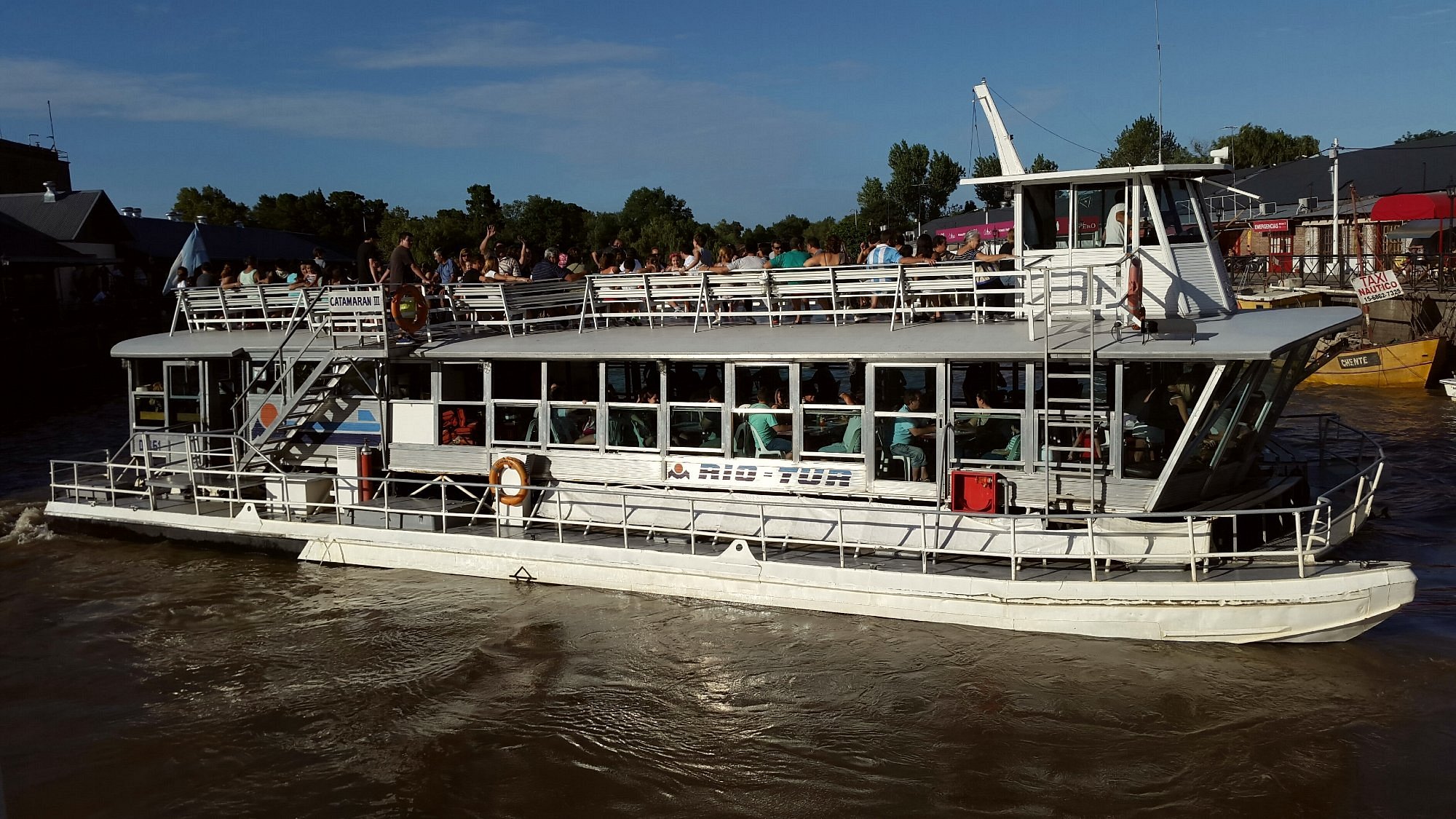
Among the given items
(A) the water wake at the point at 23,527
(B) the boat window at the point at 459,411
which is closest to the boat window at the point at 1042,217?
(B) the boat window at the point at 459,411

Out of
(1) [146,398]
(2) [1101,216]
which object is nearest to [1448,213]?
(2) [1101,216]

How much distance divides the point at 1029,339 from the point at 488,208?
86.0m

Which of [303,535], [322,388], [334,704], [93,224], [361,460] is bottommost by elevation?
[334,704]

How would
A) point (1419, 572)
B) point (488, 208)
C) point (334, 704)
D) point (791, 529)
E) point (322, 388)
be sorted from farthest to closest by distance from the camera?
point (488, 208)
point (322, 388)
point (1419, 572)
point (791, 529)
point (334, 704)

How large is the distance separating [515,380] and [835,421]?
17.3 ft

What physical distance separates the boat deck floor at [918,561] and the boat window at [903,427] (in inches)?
42.2

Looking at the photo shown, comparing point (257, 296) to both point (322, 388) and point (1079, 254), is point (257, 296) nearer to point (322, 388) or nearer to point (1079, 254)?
point (322, 388)

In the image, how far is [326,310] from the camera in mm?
17344

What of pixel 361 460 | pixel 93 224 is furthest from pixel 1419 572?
pixel 93 224

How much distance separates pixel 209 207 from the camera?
10094 centimetres

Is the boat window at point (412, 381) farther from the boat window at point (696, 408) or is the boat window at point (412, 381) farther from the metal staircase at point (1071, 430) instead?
the metal staircase at point (1071, 430)

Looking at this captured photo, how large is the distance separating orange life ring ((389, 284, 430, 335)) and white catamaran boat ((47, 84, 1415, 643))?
0.26ft

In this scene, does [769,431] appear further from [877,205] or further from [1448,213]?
[877,205]

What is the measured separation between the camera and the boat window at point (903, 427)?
13.6 metres
